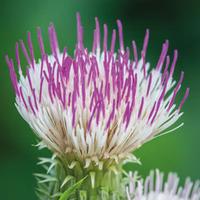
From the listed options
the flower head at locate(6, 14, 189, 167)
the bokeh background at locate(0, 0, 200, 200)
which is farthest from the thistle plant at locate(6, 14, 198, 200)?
the bokeh background at locate(0, 0, 200, 200)

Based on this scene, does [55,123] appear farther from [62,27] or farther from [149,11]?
[149,11]

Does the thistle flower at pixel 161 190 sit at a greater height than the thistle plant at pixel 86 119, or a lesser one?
lesser

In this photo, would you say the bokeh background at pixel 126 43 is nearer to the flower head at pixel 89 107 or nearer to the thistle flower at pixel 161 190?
the thistle flower at pixel 161 190

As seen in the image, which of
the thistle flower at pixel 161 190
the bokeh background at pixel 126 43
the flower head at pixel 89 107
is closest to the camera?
the flower head at pixel 89 107

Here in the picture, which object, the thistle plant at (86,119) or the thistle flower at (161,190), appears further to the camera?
the thistle flower at (161,190)

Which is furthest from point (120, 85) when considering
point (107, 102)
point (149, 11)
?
point (149, 11)

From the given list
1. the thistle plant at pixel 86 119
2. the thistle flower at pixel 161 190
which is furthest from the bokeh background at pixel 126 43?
the thistle plant at pixel 86 119

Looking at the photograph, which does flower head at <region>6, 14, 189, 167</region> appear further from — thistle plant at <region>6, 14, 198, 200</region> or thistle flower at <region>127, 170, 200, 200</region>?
thistle flower at <region>127, 170, 200, 200</region>

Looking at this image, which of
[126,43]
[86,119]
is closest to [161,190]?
[86,119]
